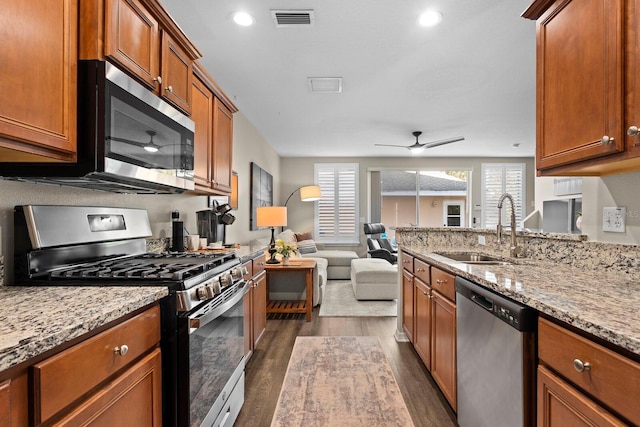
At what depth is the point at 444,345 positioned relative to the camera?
2.05 meters

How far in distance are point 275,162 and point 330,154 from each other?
1.28m

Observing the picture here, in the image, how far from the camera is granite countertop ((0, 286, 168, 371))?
2.37 feet

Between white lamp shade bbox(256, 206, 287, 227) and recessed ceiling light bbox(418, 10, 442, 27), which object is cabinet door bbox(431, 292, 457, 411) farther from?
white lamp shade bbox(256, 206, 287, 227)

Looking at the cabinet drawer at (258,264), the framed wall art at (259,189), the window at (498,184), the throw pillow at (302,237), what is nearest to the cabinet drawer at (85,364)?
the cabinet drawer at (258,264)

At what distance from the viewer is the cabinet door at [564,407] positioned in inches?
33.9

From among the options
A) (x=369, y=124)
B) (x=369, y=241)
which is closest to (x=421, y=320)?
(x=369, y=124)

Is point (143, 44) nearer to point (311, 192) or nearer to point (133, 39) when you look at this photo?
point (133, 39)

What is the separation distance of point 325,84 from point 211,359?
112 inches

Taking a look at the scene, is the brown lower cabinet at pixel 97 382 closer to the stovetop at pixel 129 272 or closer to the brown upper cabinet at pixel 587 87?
the stovetop at pixel 129 272

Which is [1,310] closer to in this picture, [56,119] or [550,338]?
[56,119]

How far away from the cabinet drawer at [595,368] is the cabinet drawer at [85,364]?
4.38ft

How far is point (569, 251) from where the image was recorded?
1.83m

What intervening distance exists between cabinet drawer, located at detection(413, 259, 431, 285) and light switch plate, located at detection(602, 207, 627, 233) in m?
1.03

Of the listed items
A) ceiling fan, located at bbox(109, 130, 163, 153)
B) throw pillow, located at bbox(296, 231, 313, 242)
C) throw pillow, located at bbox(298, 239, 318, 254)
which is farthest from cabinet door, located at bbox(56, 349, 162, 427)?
throw pillow, located at bbox(296, 231, 313, 242)
